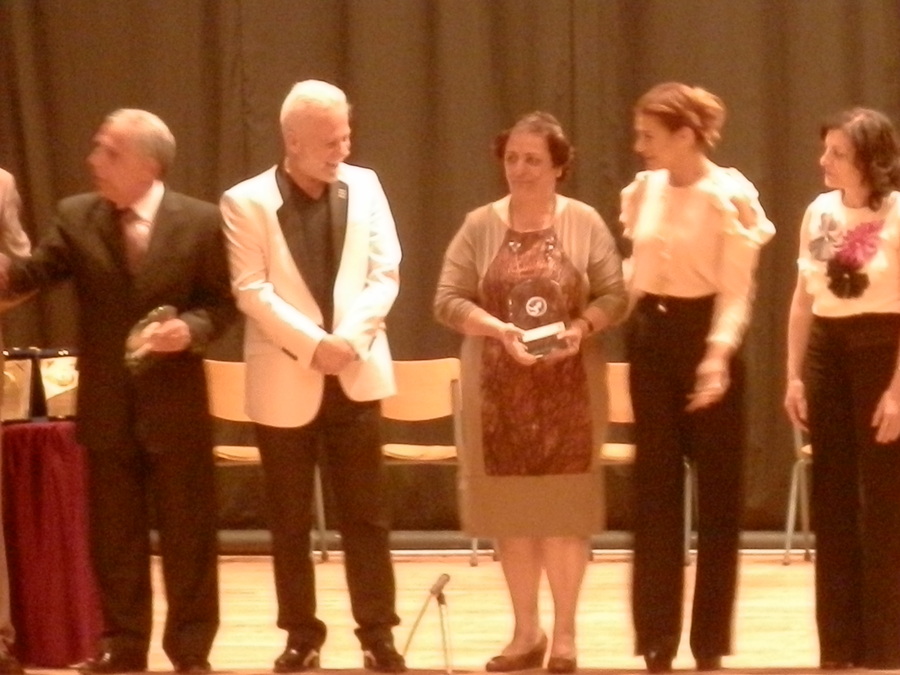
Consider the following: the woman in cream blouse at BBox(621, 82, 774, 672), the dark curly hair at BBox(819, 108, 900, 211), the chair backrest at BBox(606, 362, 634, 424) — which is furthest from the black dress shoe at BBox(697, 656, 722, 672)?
the chair backrest at BBox(606, 362, 634, 424)

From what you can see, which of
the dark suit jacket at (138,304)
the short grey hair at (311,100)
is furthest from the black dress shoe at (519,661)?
the short grey hair at (311,100)

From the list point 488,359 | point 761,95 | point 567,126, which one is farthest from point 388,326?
point 488,359

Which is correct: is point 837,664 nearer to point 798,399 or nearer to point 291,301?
point 798,399

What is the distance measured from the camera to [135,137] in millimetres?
4289

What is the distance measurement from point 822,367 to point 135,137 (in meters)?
1.93

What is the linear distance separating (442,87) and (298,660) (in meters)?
3.93

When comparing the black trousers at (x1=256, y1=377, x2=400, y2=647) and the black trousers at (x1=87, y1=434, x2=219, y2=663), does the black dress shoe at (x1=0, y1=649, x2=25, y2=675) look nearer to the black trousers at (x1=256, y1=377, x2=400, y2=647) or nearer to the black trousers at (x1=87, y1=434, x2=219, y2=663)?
the black trousers at (x1=87, y1=434, x2=219, y2=663)

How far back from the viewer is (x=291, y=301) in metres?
4.30

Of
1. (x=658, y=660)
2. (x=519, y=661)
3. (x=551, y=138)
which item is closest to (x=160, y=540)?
(x=519, y=661)

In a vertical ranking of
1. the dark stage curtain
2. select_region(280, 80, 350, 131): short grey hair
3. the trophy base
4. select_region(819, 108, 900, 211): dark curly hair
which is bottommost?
the trophy base

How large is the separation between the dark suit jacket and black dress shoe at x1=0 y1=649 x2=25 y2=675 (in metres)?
0.61

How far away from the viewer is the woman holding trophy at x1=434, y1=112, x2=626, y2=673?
4.34 meters

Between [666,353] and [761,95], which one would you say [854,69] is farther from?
[666,353]

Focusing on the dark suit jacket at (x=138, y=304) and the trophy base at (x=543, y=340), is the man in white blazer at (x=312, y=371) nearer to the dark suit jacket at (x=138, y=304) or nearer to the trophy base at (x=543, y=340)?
the dark suit jacket at (x=138, y=304)
